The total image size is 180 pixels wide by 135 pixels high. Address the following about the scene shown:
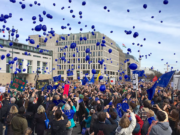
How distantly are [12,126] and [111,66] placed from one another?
85.8 meters

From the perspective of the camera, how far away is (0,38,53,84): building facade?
148ft

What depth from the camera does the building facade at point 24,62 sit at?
45.2 m

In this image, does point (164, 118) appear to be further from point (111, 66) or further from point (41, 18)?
point (111, 66)

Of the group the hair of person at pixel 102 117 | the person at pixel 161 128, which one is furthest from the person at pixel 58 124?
the person at pixel 161 128

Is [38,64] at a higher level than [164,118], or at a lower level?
higher

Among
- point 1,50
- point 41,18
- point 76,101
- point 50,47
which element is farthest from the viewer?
point 50,47

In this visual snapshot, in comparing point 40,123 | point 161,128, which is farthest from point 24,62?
point 161,128

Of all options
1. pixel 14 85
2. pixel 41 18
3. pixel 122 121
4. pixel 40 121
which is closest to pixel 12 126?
pixel 40 121

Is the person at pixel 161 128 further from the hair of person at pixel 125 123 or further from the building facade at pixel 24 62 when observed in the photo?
the building facade at pixel 24 62

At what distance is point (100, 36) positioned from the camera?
79188mm

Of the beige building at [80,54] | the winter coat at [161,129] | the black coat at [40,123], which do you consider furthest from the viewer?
the beige building at [80,54]

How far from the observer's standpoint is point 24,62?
52.2 metres

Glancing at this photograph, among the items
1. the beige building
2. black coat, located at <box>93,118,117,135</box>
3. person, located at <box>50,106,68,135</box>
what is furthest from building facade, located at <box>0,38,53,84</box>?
black coat, located at <box>93,118,117,135</box>

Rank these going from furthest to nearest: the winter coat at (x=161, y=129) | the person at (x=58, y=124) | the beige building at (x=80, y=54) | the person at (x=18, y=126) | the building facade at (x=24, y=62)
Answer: the beige building at (x=80, y=54) < the building facade at (x=24, y=62) < the person at (x=18, y=126) < the person at (x=58, y=124) < the winter coat at (x=161, y=129)
